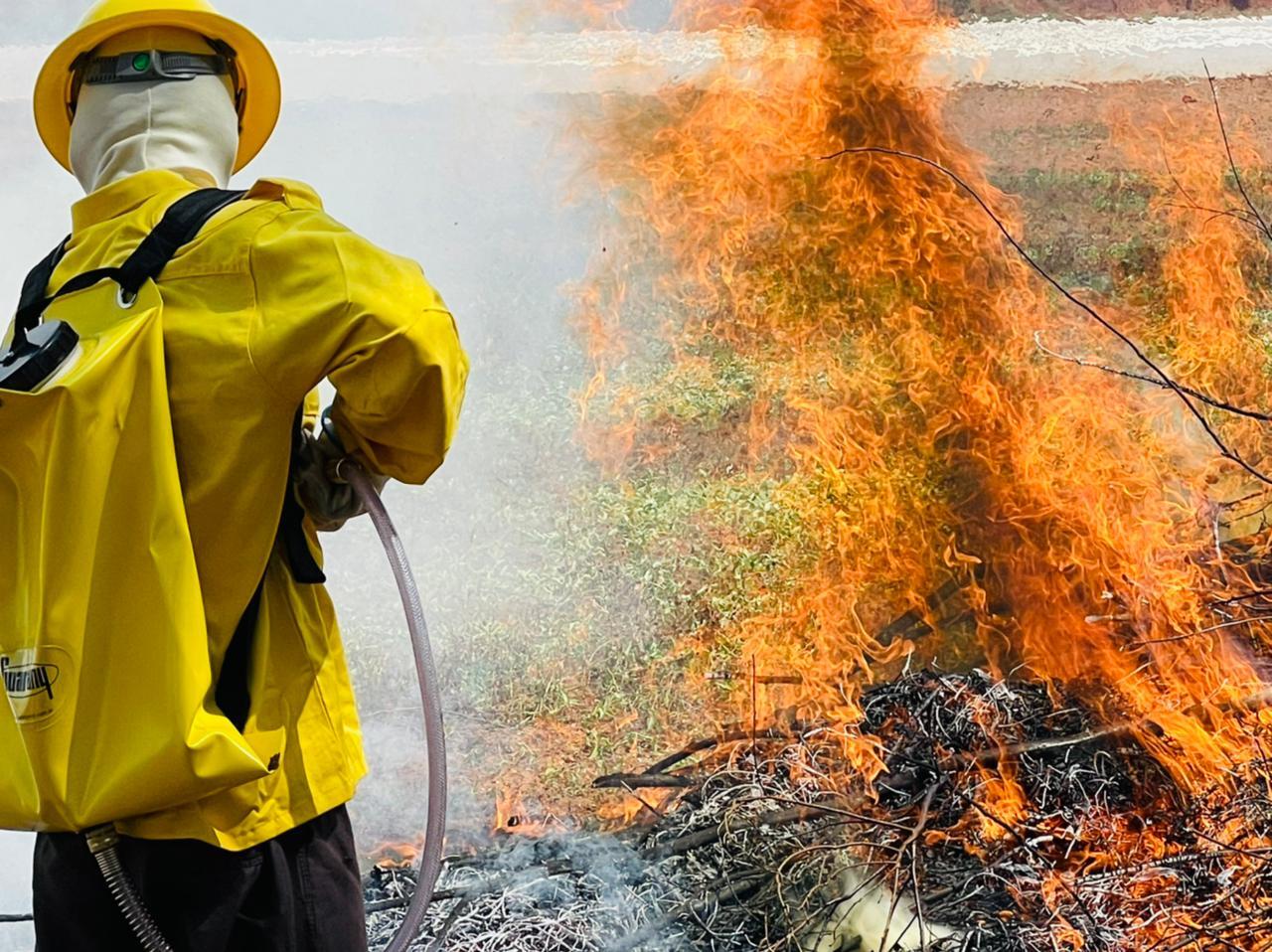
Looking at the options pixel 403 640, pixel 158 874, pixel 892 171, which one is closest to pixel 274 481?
pixel 158 874

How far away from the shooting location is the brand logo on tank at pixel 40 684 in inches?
73.0

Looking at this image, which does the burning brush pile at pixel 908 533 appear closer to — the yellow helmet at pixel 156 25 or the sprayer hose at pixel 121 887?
the sprayer hose at pixel 121 887

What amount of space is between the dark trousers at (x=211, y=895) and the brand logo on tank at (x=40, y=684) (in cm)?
26

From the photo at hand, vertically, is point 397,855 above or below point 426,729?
below

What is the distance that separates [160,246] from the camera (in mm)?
1937

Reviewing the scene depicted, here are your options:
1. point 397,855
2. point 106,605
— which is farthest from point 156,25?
point 397,855

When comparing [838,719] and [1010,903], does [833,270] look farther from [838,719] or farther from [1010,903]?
[1010,903]

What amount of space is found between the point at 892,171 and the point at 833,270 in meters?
0.77

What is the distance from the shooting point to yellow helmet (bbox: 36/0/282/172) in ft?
7.32

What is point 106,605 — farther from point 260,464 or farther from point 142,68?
point 142,68

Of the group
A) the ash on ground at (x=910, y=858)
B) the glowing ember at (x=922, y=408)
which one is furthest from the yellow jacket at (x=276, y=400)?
the glowing ember at (x=922, y=408)

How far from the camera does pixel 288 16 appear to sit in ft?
20.2

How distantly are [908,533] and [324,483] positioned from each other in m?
3.61

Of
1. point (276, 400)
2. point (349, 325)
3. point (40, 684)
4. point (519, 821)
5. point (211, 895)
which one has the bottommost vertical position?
point (519, 821)
